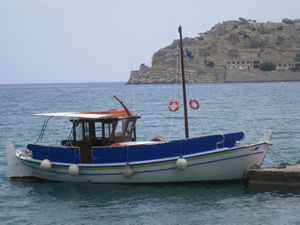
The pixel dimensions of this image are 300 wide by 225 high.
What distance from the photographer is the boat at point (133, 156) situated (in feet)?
55.6

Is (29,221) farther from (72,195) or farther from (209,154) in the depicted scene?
(209,154)

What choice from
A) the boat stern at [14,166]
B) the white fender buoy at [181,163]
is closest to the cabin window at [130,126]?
the white fender buoy at [181,163]

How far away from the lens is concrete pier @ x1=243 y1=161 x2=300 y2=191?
640 inches

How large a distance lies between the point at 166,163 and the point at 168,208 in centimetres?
225

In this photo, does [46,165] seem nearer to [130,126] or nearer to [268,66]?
[130,126]

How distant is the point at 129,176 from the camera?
17.2m

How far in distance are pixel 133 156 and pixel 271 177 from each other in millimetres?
4711

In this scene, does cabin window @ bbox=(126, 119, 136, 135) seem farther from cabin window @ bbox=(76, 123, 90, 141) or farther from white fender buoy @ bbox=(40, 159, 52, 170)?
white fender buoy @ bbox=(40, 159, 52, 170)

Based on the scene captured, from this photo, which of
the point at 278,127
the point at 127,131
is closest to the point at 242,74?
the point at 278,127

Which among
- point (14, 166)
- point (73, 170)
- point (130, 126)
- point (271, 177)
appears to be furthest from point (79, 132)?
point (271, 177)

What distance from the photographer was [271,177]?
1652 cm

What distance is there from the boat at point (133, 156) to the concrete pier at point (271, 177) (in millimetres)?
433

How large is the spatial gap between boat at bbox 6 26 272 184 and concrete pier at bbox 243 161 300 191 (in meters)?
0.43

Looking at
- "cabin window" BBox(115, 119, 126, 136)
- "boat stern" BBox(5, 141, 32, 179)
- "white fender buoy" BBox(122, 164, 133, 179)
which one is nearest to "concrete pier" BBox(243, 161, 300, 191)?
"white fender buoy" BBox(122, 164, 133, 179)
